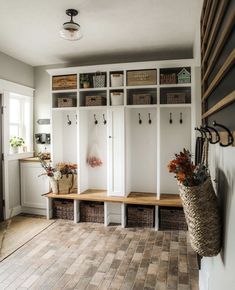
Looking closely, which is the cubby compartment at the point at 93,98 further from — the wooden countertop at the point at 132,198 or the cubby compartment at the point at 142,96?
the wooden countertop at the point at 132,198

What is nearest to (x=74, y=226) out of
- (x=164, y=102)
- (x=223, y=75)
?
(x=164, y=102)

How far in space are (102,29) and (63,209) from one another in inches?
110

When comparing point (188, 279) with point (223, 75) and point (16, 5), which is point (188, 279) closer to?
point (223, 75)

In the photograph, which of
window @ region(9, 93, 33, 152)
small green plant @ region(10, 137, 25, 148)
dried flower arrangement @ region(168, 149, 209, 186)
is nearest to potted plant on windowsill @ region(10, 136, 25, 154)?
small green plant @ region(10, 137, 25, 148)

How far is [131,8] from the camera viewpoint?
264 centimetres

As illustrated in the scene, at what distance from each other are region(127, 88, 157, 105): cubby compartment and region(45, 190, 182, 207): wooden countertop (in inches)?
56.3

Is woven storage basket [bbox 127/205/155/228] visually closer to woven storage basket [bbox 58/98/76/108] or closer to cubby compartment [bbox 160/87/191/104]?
cubby compartment [bbox 160/87/191/104]

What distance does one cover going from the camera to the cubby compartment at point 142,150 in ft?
13.3

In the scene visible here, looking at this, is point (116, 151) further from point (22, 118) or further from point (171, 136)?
point (22, 118)

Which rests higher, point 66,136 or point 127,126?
point 127,126

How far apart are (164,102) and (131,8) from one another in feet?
5.30

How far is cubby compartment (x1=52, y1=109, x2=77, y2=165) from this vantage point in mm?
4359

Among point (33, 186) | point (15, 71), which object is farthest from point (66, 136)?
point (15, 71)

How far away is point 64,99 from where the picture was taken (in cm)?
412
